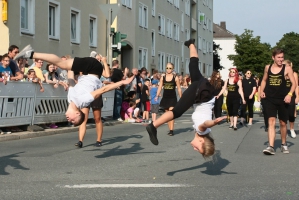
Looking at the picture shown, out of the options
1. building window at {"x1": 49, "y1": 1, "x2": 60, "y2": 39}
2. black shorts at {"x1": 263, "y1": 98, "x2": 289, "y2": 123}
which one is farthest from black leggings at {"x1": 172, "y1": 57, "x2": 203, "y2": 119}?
building window at {"x1": 49, "y1": 1, "x2": 60, "y2": 39}

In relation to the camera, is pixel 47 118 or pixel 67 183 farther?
pixel 47 118

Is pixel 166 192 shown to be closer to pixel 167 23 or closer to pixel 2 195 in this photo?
pixel 2 195

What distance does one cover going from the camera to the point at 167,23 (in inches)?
2169

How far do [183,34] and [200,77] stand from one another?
54459mm

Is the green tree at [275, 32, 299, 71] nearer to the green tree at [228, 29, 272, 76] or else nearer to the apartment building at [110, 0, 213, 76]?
the green tree at [228, 29, 272, 76]

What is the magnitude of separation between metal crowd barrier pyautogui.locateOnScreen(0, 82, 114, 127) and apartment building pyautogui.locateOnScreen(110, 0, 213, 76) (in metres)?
19.3

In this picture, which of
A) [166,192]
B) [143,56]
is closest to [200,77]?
[166,192]

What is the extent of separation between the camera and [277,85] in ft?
38.3

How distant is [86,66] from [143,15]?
117 ft

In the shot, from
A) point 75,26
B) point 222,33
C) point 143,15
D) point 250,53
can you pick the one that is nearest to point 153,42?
point 143,15

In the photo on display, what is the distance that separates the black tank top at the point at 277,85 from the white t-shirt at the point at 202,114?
3261 mm

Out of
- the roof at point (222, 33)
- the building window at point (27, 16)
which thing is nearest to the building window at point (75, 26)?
the building window at point (27, 16)

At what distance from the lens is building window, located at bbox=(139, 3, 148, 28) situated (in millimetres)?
44188

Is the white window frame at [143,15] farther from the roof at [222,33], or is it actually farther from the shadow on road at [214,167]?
the roof at [222,33]
